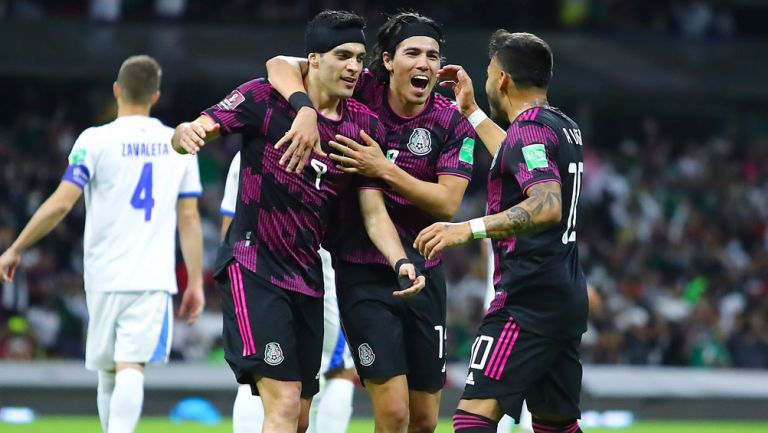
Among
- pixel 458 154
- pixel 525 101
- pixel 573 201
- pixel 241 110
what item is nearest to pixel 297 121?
pixel 241 110

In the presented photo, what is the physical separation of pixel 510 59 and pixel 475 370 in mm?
1493

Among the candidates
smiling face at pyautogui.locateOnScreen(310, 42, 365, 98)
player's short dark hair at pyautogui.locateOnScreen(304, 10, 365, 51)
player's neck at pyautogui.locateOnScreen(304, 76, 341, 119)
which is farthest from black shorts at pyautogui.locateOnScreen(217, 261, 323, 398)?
player's short dark hair at pyautogui.locateOnScreen(304, 10, 365, 51)

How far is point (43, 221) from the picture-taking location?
7434 millimetres

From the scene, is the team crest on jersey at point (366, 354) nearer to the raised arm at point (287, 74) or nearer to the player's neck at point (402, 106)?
the player's neck at point (402, 106)

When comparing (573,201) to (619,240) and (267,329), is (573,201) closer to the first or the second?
(267,329)

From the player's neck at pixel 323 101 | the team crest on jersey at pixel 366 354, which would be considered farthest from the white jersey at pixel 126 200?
the team crest on jersey at pixel 366 354

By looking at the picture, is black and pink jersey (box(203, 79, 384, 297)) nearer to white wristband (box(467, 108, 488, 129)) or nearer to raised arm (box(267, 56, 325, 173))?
raised arm (box(267, 56, 325, 173))

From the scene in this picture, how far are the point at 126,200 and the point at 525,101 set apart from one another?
9.24ft

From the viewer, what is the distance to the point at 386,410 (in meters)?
6.21

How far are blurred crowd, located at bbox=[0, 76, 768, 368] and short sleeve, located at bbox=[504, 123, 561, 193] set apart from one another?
7.98 metres

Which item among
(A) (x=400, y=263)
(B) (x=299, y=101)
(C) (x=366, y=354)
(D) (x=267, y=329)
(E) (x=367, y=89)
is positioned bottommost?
(C) (x=366, y=354)

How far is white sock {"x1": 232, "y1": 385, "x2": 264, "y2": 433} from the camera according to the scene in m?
6.95

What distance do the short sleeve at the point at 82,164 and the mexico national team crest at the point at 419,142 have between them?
2.20 metres

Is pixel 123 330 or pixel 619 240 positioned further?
pixel 619 240
